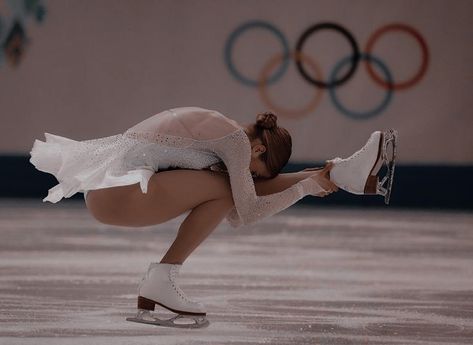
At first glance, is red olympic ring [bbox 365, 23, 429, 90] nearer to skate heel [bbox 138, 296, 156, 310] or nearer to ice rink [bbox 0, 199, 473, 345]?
ice rink [bbox 0, 199, 473, 345]

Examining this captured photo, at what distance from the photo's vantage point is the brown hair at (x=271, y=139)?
134 inches

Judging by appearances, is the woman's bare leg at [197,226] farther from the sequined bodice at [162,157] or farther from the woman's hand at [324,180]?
the woman's hand at [324,180]

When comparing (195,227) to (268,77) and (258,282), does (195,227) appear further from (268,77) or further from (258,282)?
(268,77)

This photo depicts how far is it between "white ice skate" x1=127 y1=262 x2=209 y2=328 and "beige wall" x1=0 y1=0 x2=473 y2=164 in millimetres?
7307

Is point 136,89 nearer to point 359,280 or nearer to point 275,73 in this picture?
point 275,73

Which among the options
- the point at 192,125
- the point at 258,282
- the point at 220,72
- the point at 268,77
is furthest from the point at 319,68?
the point at 192,125

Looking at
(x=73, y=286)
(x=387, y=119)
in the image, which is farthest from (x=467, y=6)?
(x=73, y=286)

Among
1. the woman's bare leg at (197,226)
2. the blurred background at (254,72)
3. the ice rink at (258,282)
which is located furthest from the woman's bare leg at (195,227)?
the blurred background at (254,72)

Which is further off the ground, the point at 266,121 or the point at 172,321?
the point at 266,121

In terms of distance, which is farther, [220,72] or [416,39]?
[220,72]

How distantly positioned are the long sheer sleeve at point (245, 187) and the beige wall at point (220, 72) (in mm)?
7218

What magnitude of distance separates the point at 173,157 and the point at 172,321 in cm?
51

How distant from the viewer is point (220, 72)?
35.3 feet

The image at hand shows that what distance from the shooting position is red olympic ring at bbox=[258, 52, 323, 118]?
10680 millimetres
